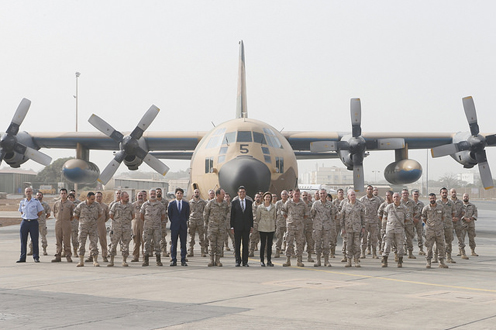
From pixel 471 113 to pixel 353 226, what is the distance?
39.3 feet

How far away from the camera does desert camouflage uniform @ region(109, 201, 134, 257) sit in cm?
1214

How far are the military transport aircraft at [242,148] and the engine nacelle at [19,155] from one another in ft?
0.13

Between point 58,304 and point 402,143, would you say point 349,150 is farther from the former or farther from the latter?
point 58,304

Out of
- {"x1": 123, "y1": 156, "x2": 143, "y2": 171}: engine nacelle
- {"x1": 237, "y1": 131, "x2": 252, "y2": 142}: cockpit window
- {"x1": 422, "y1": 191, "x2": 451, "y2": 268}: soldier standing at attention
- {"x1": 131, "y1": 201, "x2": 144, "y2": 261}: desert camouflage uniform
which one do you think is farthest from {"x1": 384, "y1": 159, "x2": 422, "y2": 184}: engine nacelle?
{"x1": 131, "y1": 201, "x2": 144, "y2": 261}: desert camouflage uniform

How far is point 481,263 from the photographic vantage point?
42.2 feet

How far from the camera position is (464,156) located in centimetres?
2238

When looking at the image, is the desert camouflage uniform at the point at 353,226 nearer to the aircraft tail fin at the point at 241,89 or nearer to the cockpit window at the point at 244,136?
the cockpit window at the point at 244,136

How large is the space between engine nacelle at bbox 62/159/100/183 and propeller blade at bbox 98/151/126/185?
97.6 inches

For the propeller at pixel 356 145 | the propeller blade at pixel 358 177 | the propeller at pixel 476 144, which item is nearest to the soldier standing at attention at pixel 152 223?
the propeller at pixel 356 145

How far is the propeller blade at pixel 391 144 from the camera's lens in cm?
2198

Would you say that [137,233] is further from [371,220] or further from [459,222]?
[459,222]

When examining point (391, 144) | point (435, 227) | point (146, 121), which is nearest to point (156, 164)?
point (146, 121)

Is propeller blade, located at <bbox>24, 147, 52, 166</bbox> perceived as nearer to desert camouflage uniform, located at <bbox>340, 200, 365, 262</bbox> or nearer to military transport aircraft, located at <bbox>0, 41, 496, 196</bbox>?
military transport aircraft, located at <bbox>0, 41, 496, 196</bbox>

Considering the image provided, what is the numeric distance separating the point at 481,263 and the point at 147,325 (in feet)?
30.1
